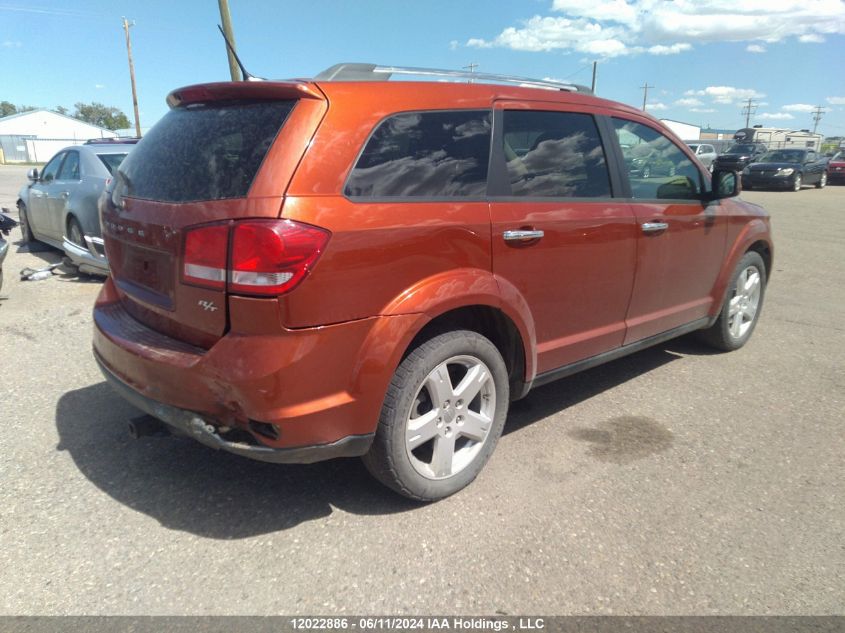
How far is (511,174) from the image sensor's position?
10.0 feet

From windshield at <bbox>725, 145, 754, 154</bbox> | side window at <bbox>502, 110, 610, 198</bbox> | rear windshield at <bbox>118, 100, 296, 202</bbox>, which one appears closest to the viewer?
rear windshield at <bbox>118, 100, 296, 202</bbox>

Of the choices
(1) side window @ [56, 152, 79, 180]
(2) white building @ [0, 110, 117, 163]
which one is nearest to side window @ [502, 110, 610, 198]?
(1) side window @ [56, 152, 79, 180]

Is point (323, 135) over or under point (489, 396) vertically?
over

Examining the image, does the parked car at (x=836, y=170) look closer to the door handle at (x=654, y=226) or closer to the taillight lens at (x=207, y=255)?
the door handle at (x=654, y=226)

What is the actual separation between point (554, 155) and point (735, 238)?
216cm

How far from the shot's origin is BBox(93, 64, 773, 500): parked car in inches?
91.2

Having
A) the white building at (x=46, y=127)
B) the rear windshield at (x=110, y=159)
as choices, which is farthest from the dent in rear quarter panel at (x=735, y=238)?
the white building at (x=46, y=127)

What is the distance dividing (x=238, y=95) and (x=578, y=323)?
6.94 feet

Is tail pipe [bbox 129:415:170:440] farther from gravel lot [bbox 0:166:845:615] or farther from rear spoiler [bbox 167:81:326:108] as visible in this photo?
rear spoiler [bbox 167:81:326:108]

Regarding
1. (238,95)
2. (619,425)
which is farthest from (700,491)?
(238,95)

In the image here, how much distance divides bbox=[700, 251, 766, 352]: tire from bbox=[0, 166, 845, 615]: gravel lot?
2.53ft

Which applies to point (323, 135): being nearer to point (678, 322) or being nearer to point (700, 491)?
point (700, 491)

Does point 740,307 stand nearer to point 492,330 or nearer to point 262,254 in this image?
point 492,330

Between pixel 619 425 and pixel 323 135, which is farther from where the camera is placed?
pixel 619 425
